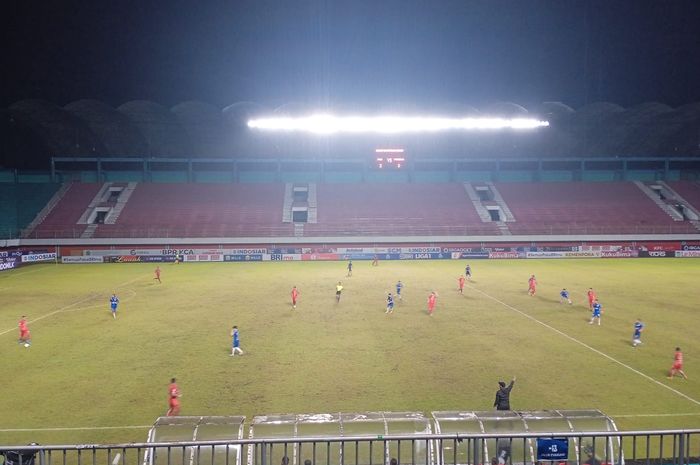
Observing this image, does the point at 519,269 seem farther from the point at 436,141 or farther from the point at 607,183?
the point at 607,183

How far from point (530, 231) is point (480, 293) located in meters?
27.2

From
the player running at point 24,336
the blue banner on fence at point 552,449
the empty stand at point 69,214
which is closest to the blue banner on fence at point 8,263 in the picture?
the empty stand at point 69,214

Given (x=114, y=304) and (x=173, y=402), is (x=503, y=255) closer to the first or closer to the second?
(x=114, y=304)

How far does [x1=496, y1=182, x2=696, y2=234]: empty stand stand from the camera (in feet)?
180

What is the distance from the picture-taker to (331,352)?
59.7 feet

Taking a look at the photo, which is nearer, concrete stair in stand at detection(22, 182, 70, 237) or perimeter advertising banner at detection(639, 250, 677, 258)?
perimeter advertising banner at detection(639, 250, 677, 258)

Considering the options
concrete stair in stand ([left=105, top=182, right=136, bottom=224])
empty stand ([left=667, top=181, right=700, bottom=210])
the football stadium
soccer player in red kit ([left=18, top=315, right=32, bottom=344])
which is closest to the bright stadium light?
the football stadium

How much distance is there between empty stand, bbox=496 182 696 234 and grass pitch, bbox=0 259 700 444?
21266 millimetres

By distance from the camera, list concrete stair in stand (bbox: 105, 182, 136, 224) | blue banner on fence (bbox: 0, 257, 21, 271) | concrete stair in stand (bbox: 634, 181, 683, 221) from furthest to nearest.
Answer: concrete stair in stand (bbox: 634, 181, 683, 221)
concrete stair in stand (bbox: 105, 182, 136, 224)
blue banner on fence (bbox: 0, 257, 21, 271)

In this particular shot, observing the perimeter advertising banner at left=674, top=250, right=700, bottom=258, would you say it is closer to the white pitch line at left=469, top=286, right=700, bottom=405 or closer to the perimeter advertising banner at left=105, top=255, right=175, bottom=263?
the white pitch line at left=469, top=286, right=700, bottom=405

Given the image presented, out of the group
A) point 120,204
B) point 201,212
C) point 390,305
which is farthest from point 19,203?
point 390,305

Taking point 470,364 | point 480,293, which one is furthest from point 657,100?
point 470,364

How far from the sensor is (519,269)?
1720 inches

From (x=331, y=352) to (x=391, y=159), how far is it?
137ft
